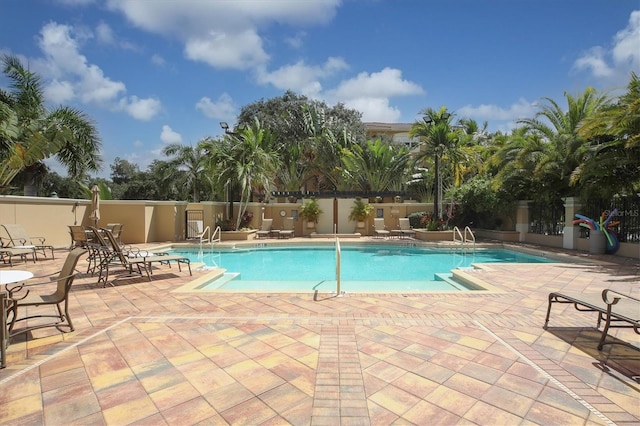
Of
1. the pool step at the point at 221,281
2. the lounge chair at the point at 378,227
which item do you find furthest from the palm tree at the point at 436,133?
the pool step at the point at 221,281

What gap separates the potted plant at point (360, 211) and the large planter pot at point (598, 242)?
10465mm

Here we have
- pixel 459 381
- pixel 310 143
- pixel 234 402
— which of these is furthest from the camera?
pixel 310 143

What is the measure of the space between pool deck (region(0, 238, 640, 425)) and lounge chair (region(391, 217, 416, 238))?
487 inches

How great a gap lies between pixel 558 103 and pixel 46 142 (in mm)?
21179

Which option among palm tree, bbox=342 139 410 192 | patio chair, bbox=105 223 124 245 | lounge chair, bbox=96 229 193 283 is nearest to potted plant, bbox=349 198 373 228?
palm tree, bbox=342 139 410 192

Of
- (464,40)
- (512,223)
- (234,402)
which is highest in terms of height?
(464,40)

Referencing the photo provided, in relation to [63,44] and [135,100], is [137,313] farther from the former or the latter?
[135,100]

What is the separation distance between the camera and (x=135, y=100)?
1806 cm

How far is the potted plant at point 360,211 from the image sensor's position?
2012 centimetres

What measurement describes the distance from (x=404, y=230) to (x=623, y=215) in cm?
918

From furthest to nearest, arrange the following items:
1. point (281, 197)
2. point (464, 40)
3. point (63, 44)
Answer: point (281, 197)
point (464, 40)
point (63, 44)

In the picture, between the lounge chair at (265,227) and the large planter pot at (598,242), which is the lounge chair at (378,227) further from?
the large planter pot at (598,242)

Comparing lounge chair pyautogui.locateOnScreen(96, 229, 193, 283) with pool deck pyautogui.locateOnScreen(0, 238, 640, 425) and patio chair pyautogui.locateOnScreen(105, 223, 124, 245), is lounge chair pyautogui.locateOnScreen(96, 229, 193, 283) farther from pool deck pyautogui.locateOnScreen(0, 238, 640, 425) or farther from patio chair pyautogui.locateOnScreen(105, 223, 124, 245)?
patio chair pyautogui.locateOnScreen(105, 223, 124, 245)

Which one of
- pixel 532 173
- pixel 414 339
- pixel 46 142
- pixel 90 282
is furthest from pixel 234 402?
pixel 532 173
